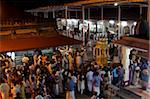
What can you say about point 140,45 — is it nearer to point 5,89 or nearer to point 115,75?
point 5,89

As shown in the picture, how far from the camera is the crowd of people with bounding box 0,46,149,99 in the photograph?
11.0 m

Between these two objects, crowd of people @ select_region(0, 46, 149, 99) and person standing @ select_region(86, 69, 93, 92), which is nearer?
crowd of people @ select_region(0, 46, 149, 99)

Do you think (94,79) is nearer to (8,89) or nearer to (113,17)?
(8,89)

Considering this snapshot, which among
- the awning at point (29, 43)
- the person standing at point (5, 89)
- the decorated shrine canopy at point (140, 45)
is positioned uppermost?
the decorated shrine canopy at point (140, 45)

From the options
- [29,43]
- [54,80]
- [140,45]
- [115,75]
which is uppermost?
[140,45]

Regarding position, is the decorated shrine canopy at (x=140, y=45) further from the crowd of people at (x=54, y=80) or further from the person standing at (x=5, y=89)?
the person standing at (x=5, y=89)

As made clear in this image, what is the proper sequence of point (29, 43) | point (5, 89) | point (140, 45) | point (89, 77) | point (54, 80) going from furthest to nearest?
point (54, 80) → point (89, 77) → point (29, 43) → point (5, 89) → point (140, 45)

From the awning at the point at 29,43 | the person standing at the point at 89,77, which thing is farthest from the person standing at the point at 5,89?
the person standing at the point at 89,77

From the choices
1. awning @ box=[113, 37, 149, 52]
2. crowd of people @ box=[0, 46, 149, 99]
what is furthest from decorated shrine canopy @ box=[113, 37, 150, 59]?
crowd of people @ box=[0, 46, 149, 99]

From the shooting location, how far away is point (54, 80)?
12.0 metres

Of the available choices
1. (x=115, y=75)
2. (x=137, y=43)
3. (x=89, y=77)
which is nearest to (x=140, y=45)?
(x=137, y=43)

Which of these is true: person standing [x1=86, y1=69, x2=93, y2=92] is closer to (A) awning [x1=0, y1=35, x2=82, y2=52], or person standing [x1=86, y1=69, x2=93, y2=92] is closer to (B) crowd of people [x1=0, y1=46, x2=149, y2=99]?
(B) crowd of people [x1=0, y1=46, x2=149, y2=99]

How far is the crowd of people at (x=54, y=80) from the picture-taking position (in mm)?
11016

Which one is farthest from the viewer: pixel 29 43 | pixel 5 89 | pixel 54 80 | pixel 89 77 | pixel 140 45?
pixel 54 80
